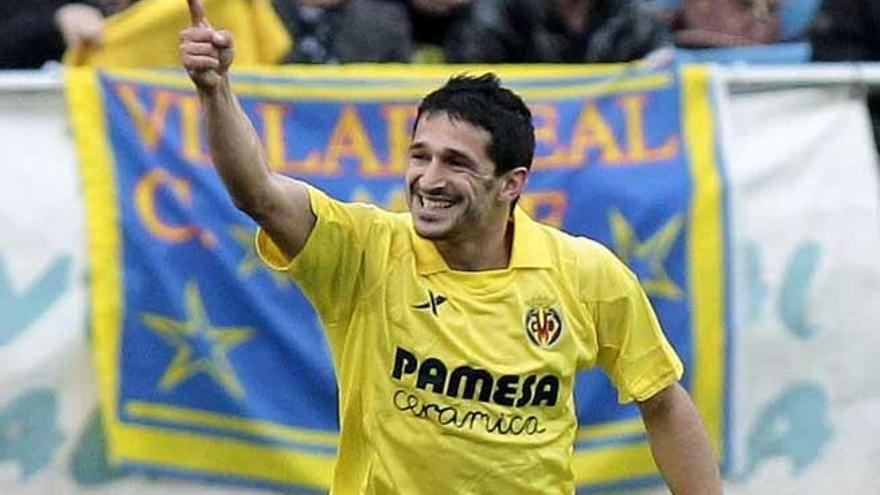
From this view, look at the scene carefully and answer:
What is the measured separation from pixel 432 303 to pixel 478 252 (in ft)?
0.62

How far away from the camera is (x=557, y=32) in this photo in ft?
30.5

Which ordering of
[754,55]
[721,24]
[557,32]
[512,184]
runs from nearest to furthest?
[512,184]
[557,32]
[754,55]
[721,24]

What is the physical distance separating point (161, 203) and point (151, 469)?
91 cm

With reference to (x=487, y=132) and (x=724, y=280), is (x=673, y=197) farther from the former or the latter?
(x=487, y=132)

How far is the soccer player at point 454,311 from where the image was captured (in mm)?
5703

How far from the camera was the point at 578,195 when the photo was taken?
8602 mm

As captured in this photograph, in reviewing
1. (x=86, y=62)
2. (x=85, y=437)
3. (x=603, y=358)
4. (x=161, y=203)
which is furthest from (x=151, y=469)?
(x=603, y=358)

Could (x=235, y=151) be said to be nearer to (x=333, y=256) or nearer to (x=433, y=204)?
(x=333, y=256)

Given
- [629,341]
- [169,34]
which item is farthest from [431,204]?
[169,34]

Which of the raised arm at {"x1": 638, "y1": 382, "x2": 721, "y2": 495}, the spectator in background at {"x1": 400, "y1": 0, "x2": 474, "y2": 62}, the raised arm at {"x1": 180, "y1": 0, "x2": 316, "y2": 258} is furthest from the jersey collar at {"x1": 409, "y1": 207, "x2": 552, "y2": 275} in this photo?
the spectator in background at {"x1": 400, "y1": 0, "x2": 474, "y2": 62}

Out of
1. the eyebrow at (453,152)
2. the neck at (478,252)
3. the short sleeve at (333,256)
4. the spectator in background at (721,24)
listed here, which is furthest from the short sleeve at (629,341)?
the spectator in background at (721,24)

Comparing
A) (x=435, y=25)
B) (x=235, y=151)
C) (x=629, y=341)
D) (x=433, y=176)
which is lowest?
(x=435, y=25)

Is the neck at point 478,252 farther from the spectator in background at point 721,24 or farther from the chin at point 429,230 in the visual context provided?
the spectator in background at point 721,24

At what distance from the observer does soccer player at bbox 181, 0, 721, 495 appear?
18.7ft
